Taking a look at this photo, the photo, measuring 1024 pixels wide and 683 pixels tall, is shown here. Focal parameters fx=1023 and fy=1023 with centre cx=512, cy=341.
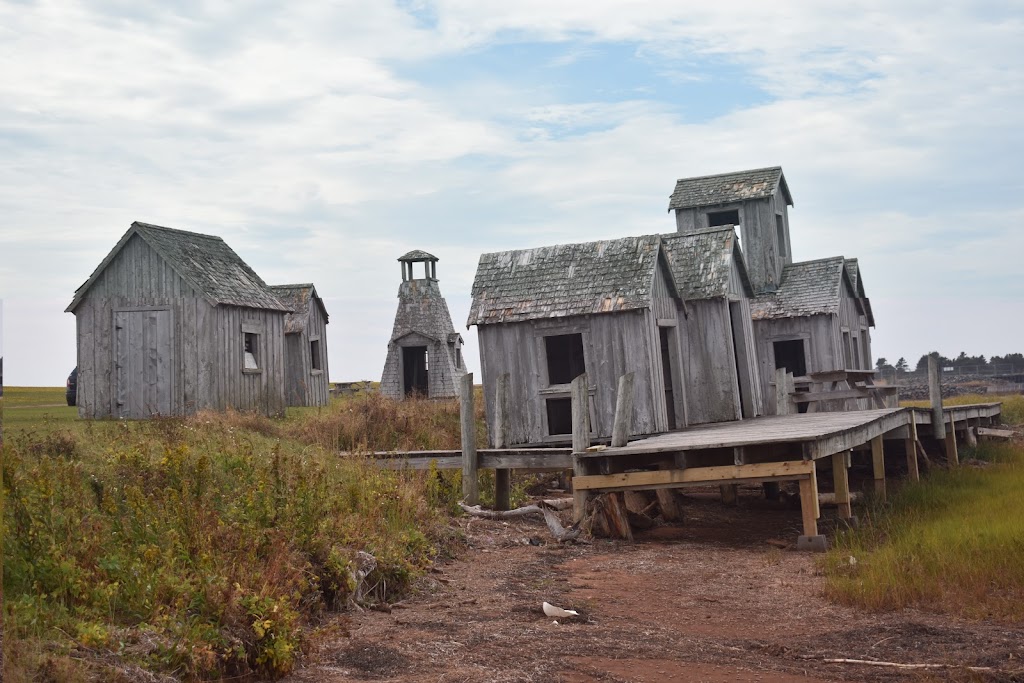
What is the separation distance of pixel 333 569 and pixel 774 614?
4.07 m

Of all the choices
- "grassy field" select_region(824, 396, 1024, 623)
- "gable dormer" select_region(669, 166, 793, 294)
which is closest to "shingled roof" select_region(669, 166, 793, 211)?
"gable dormer" select_region(669, 166, 793, 294)

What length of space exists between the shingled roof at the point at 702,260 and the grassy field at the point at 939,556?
6512mm

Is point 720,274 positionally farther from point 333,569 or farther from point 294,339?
point 294,339

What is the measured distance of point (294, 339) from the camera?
111 ft

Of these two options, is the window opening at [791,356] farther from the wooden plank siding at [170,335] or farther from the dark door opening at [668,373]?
the wooden plank siding at [170,335]

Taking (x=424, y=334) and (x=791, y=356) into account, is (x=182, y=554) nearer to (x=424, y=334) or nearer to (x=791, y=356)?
(x=791, y=356)

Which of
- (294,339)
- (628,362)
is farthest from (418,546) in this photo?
(294,339)

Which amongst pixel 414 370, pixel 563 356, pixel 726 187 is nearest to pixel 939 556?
pixel 563 356

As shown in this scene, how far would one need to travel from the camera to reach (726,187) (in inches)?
1192

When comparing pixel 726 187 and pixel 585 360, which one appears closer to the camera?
pixel 585 360

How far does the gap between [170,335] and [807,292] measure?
16.7 metres

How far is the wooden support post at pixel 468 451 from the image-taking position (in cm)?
1576

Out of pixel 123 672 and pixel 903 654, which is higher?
pixel 123 672

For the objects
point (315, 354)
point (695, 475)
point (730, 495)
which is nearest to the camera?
point (695, 475)
